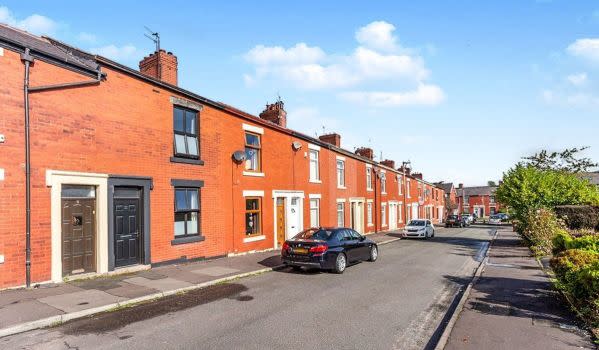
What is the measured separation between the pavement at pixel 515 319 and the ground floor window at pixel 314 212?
11.3 metres

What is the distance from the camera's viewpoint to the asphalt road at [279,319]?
588 centimetres

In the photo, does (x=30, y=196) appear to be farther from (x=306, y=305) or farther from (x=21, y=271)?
(x=306, y=305)

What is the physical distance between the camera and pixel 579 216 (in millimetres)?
19734

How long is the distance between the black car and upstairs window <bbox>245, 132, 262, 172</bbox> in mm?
4789

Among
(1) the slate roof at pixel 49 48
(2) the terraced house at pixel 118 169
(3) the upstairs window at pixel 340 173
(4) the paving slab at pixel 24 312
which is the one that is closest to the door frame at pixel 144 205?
(2) the terraced house at pixel 118 169

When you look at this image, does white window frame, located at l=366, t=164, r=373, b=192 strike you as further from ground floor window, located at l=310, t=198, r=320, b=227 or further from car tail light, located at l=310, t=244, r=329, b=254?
car tail light, located at l=310, t=244, r=329, b=254

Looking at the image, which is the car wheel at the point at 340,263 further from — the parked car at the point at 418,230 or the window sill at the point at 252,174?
the parked car at the point at 418,230

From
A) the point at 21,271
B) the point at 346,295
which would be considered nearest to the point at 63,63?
the point at 21,271

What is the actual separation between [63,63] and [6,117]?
2.10 m

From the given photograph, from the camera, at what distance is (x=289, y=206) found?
18.9 metres

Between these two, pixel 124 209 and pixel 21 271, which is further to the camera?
pixel 124 209

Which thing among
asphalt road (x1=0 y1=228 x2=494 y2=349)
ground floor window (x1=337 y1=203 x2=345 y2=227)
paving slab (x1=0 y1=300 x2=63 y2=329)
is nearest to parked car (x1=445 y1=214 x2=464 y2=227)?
ground floor window (x1=337 y1=203 x2=345 y2=227)

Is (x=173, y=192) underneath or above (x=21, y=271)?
above

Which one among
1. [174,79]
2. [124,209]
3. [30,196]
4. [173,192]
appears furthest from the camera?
[174,79]
